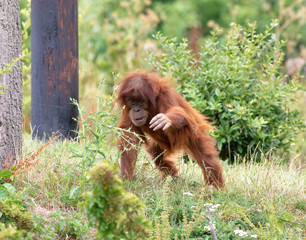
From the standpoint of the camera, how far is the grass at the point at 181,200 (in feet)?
8.44

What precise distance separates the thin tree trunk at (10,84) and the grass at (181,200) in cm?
20

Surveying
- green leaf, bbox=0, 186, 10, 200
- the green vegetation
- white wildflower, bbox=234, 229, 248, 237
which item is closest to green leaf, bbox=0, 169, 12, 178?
the green vegetation

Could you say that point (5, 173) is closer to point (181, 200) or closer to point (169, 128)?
point (181, 200)

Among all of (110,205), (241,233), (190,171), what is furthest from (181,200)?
(110,205)

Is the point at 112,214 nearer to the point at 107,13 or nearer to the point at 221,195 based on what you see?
the point at 221,195

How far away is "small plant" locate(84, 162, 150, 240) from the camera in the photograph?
1.76 metres

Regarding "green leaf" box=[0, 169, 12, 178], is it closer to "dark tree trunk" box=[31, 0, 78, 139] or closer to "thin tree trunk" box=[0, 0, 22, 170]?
"thin tree trunk" box=[0, 0, 22, 170]

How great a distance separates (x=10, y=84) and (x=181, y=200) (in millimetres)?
1464

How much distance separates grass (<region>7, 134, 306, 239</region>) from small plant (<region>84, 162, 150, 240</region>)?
508 mm

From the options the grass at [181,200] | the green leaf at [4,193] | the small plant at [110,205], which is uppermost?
the small plant at [110,205]

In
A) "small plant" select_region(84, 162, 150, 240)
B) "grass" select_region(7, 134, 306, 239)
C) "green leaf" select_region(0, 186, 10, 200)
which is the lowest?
"grass" select_region(7, 134, 306, 239)

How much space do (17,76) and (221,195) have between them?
177cm

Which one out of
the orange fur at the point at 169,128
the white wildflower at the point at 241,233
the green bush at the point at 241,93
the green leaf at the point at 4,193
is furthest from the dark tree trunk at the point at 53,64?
the white wildflower at the point at 241,233

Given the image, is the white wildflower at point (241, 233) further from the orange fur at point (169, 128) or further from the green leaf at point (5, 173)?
the green leaf at point (5, 173)
